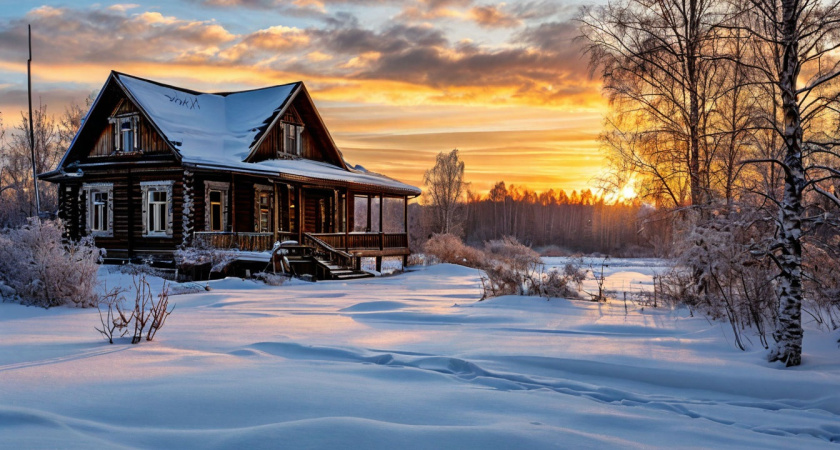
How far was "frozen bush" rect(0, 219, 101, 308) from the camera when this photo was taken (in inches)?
455

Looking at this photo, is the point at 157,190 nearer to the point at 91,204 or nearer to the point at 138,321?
the point at 91,204

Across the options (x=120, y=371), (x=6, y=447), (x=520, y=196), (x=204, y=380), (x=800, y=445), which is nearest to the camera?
(x=6, y=447)

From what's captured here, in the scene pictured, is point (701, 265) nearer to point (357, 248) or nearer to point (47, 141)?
point (357, 248)

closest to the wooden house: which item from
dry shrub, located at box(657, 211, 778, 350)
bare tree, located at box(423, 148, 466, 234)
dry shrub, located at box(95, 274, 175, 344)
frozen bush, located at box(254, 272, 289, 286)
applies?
frozen bush, located at box(254, 272, 289, 286)

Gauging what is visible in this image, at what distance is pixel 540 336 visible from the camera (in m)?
8.82

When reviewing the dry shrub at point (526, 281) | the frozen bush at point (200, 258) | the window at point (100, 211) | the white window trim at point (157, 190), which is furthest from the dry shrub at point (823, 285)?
the window at point (100, 211)

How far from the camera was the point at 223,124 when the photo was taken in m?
26.2

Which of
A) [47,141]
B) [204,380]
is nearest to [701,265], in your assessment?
[204,380]

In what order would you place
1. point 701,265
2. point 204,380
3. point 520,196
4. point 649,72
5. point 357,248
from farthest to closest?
point 520,196 < point 357,248 < point 649,72 < point 701,265 < point 204,380

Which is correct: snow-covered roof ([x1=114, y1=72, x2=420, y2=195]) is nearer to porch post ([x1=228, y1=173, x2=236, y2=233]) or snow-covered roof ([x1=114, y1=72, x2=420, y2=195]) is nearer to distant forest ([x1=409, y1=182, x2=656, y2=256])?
porch post ([x1=228, y1=173, x2=236, y2=233])

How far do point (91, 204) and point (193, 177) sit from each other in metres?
5.67

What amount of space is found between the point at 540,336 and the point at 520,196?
4010 inches

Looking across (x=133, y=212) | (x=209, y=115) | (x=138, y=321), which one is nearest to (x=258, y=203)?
(x=133, y=212)

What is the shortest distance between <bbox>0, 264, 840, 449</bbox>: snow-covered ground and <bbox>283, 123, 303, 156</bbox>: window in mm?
16443
